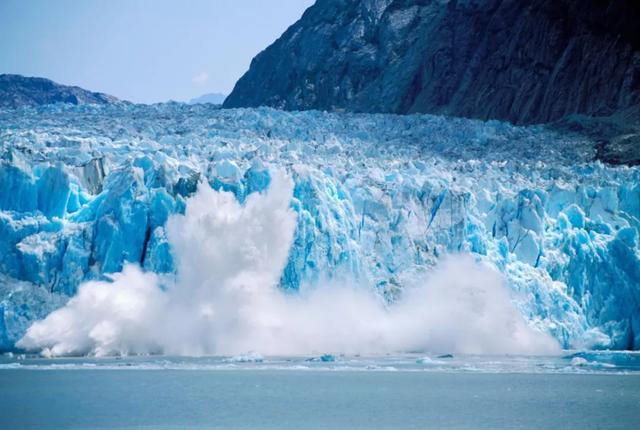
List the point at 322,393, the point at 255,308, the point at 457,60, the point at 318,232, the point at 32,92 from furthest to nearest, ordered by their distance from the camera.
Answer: the point at 32,92 < the point at 457,60 < the point at 318,232 < the point at 255,308 < the point at 322,393

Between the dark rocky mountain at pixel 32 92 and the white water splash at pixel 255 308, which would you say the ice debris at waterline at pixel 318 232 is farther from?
the dark rocky mountain at pixel 32 92

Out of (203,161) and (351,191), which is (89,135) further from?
(351,191)

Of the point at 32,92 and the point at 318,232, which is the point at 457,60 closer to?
the point at 318,232

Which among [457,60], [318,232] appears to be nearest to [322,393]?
[318,232]

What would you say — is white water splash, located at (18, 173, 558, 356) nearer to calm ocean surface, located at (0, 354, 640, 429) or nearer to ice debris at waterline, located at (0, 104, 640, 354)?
ice debris at waterline, located at (0, 104, 640, 354)

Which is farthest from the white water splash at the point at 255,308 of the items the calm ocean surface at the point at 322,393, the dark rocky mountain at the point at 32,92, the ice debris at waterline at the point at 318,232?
the dark rocky mountain at the point at 32,92
